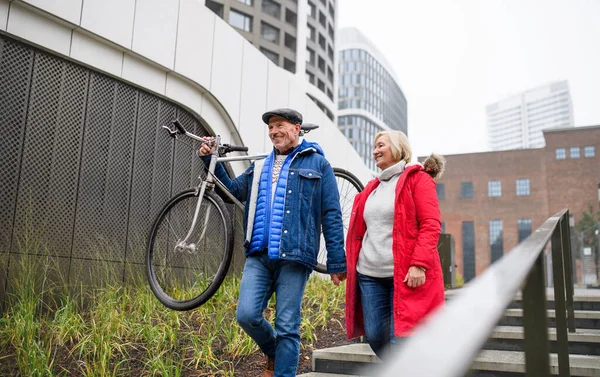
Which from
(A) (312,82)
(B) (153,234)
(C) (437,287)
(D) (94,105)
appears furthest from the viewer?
(A) (312,82)

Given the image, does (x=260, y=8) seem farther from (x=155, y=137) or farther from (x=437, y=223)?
(x=437, y=223)

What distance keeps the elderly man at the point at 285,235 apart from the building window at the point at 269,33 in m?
38.3

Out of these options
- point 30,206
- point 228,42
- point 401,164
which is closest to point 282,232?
point 401,164

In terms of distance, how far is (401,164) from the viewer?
3.47 meters

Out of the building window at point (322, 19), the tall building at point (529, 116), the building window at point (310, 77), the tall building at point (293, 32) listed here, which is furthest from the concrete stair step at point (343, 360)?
the tall building at point (529, 116)

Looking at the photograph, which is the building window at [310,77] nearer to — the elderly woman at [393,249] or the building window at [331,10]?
the building window at [331,10]

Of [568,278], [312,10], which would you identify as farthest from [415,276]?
[312,10]

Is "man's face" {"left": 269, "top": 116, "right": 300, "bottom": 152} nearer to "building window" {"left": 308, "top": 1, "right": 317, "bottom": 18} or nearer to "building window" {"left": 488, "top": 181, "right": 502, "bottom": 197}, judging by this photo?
"building window" {"left": 308, "top": 1, "right": 317, "bottom": 18}

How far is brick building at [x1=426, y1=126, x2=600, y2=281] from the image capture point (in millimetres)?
44000

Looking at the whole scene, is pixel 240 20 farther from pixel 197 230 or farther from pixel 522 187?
pixel 197 230

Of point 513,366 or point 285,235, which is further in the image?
point 513,366

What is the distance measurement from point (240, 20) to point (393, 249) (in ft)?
127

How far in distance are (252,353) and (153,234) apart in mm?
1361

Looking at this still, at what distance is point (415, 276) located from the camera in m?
3.02
